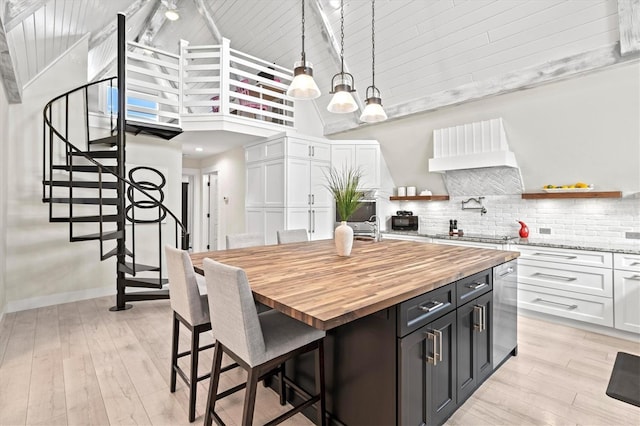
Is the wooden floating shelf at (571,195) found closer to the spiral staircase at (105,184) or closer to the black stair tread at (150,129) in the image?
the spiral staircase at (105,184)

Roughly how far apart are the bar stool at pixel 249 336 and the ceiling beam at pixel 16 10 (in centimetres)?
255

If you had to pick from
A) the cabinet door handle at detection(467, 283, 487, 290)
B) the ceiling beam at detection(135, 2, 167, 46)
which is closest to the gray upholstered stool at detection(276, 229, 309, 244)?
the cabinet door handle at detection(467, 283, 487, 290)

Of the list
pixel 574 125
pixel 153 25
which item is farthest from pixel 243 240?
pixel 153 25

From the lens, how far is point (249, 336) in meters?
1.43

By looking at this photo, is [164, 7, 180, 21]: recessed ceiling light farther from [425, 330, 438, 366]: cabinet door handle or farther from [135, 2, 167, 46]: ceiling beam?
[425, 330, 438, 366]: cabinet door handle

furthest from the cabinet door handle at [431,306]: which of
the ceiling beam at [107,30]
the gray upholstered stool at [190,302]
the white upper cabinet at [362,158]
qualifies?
the ceiling beam at [107,30]

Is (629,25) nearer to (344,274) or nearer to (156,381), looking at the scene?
(344,274)

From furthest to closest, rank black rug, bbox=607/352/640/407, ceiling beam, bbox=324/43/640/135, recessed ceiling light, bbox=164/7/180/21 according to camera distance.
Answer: recessed ceiling light, bbox=164/7/180/21, ceiling beam, bbox=324/43/640/135, black rug, bbox=607/352/640/407

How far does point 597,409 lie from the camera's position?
2.03 m

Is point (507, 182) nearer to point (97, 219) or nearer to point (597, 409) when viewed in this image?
point (597, 409)

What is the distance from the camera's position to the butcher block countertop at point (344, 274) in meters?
1.28

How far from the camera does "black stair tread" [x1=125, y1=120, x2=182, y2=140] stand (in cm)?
410

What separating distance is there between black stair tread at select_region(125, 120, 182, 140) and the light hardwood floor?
7.82 ft

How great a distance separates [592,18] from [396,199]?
318 cm
